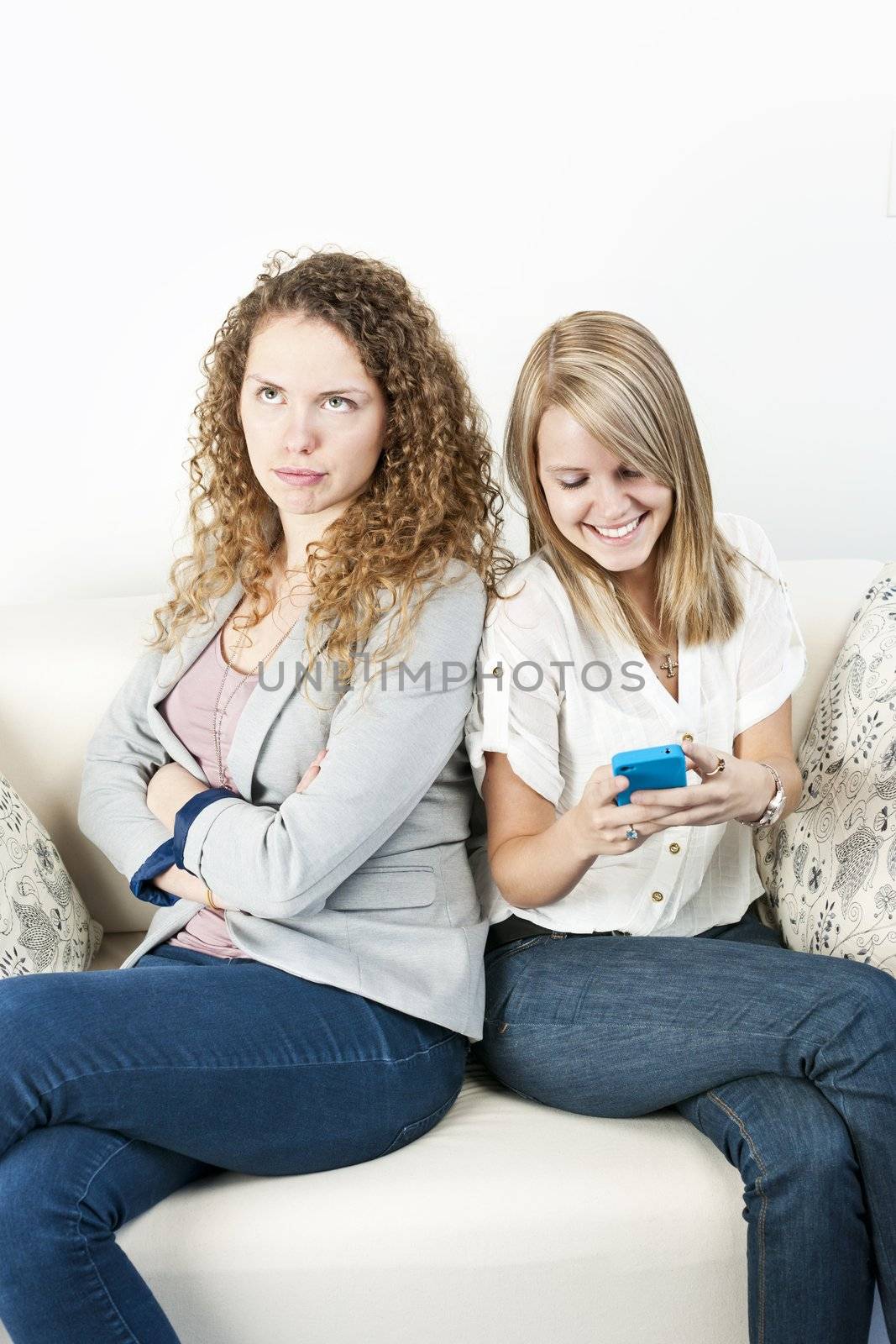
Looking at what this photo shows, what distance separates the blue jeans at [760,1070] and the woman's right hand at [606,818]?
0.18 meters

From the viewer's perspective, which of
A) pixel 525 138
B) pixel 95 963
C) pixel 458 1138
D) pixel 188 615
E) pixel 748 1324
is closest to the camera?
pixel 748 1324

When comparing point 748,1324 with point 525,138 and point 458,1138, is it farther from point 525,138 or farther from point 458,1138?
point 525,138

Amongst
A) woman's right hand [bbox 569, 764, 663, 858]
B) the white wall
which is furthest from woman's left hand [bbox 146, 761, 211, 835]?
the white wall

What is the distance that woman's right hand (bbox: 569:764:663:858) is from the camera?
Answer: 48.2 inches

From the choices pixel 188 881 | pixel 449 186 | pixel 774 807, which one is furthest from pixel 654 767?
pixel 449 186

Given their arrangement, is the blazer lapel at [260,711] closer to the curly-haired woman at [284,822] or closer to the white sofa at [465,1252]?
the curly-haired woman at [284,822]

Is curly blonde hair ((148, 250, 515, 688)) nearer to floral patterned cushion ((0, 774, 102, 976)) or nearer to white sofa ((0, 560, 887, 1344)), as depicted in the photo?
floral patterned cushion ((0, 774, 102, 976))

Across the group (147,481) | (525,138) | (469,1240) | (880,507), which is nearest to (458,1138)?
(469,1240)

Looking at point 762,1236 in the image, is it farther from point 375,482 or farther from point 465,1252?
point 375,482

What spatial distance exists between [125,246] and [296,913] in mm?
1166

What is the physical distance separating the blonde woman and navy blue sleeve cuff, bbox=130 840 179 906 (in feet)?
1.26

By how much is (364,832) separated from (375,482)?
463mm

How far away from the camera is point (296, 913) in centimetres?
134

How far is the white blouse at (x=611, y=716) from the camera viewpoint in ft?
4.70
